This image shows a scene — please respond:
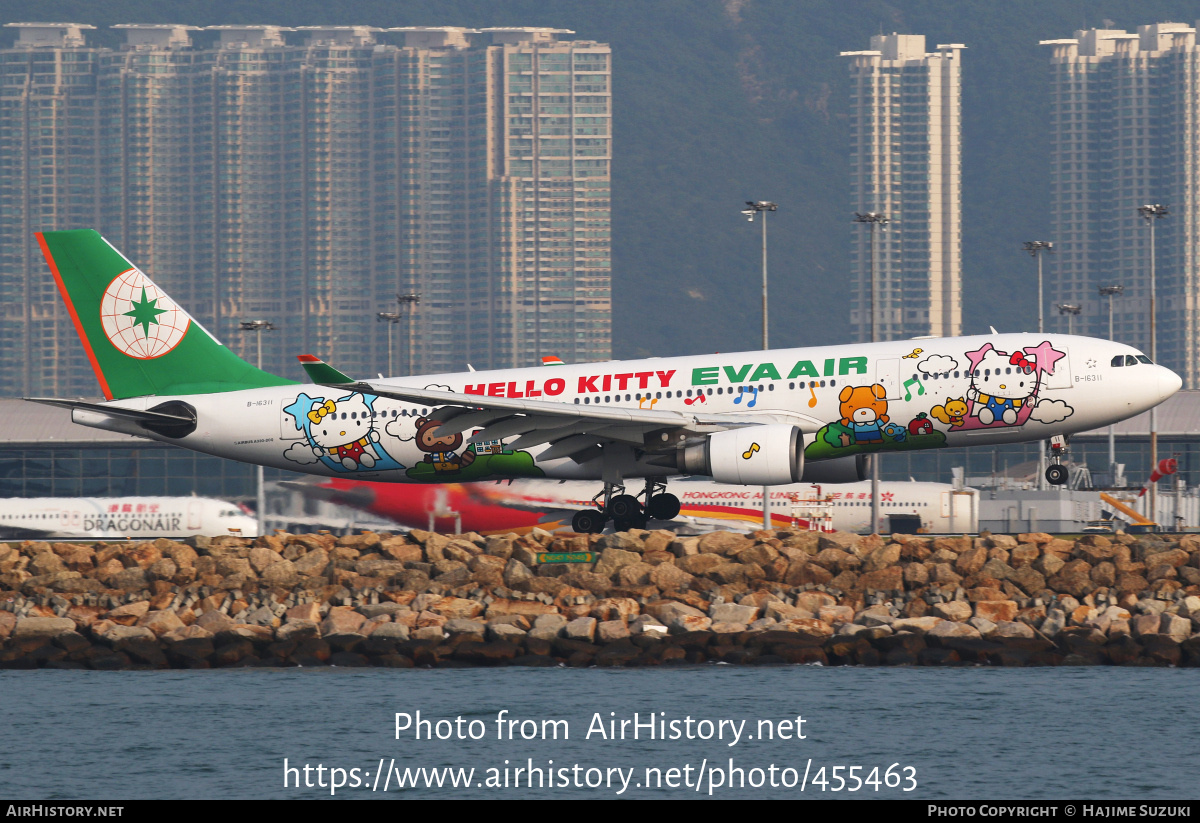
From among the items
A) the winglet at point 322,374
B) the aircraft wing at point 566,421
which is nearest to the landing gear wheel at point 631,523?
the aircraft wing at point 566,421

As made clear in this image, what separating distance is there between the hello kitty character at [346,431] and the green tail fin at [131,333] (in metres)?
2.41

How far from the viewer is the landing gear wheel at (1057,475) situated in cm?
4522

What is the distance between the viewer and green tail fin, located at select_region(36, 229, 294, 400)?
50812 mm

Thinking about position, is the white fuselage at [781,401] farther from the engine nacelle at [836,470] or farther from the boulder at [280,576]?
the boulder at [280,576]

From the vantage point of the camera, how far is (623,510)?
49.1m

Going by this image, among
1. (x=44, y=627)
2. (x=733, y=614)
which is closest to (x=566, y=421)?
(x=733, y=614)

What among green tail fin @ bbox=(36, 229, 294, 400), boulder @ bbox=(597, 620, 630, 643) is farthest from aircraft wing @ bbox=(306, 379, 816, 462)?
green tail fin @ bbox=(36, 229, 294, 400)

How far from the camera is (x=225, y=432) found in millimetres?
49750

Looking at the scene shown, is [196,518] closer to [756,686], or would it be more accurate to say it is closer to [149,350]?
[149,350]

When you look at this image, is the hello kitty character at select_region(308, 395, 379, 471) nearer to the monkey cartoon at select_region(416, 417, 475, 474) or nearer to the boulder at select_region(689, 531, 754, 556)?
the monkey cartoon at select_region(416, 417, 475, 474)

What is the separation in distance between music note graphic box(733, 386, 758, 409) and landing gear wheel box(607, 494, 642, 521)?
4953 millimetres

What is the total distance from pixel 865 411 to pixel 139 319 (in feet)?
72.3
